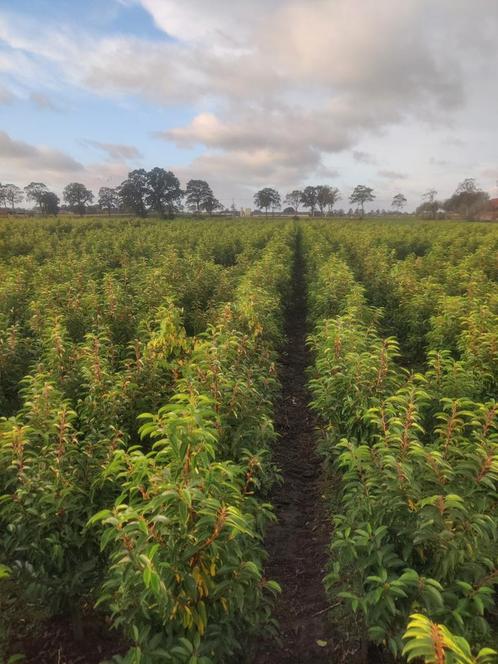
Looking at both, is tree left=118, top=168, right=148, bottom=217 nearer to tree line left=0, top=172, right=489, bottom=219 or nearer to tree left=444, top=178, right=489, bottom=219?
tree line left=0, top=172, right=489, bottom=219

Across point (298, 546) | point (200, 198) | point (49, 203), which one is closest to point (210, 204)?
point (200, 198)

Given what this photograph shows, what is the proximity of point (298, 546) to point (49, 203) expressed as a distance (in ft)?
346

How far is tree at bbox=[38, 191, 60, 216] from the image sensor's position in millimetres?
94219

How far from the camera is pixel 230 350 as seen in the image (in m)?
5.22

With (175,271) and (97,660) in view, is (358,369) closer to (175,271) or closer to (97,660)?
(97,660)

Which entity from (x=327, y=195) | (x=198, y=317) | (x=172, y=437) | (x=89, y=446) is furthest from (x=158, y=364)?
(x=327, y=195)

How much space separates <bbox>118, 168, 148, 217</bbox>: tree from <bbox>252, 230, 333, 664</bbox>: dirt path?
83.9 metres

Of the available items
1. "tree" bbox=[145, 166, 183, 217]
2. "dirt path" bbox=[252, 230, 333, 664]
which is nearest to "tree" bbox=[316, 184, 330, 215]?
"tree" bbox=[145, 166, 183, 217]

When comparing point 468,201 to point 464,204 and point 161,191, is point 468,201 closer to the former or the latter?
point 464,204

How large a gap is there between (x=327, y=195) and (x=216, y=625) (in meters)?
132

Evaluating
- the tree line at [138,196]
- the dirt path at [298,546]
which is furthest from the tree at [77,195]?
the dirt path at [298,546]

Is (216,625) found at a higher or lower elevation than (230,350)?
lower

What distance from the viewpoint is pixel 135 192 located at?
8494 centimetres

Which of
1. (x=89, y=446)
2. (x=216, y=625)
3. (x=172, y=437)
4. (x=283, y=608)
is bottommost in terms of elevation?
(x=283, y=608)
